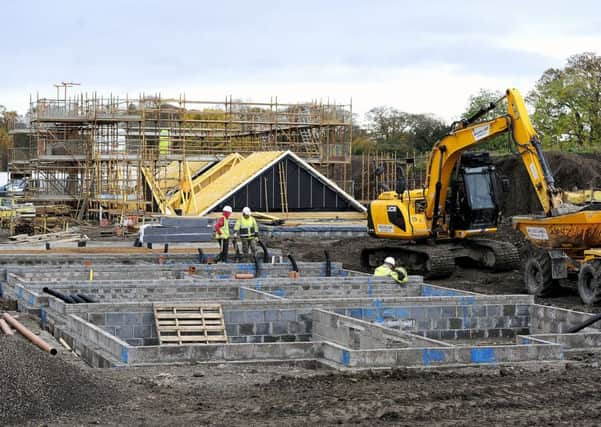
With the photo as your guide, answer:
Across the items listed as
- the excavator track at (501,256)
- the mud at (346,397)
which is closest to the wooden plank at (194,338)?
the mud at (346,397)

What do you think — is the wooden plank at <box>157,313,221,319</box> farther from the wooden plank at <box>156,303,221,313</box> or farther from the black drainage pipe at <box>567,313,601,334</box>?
the black drainage pipe at <box>567,313,601,334</box>

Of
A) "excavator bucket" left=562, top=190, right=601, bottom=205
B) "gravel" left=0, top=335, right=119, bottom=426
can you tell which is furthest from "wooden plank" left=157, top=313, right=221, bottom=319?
"excavator bucket" left=562, top=190, right=601, bottom=205

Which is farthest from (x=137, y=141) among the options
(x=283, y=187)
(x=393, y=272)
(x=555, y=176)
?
(x=393, y=272)

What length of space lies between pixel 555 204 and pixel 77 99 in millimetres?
31035

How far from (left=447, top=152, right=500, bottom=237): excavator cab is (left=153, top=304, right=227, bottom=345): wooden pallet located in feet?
37.0

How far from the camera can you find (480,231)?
25.9 m

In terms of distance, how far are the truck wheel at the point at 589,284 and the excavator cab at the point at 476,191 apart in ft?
18.1

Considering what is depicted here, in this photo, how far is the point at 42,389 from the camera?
9.89 m

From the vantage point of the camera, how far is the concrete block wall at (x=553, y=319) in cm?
1612

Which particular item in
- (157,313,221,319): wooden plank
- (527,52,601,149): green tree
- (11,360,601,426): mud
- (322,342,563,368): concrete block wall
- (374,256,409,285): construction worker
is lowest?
(11,360,601,426): mud

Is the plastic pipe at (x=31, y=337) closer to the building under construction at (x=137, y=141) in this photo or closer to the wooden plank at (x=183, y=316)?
the wooden plank at (x=183, y=316)

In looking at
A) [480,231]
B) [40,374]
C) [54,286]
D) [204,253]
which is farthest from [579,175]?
[40,374]

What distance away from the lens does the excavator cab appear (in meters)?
25.3

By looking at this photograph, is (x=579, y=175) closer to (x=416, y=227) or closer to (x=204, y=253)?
(x=416, y=227)
